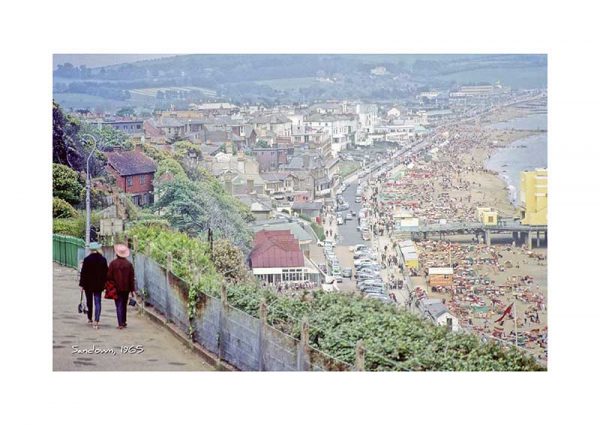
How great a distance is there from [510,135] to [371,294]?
5.40 feet

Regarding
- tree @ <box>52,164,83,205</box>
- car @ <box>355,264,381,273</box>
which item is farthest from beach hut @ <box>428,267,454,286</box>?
tree @ <box>52,164,83,205</box>

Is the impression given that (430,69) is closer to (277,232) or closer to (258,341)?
(277,232)

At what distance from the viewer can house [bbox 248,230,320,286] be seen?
10438mm

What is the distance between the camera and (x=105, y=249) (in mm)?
10547

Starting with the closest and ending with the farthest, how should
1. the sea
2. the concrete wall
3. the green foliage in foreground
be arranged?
the concrete wall
the green foliage in foreground
the sea

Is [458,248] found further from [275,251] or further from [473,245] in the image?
[275,251]

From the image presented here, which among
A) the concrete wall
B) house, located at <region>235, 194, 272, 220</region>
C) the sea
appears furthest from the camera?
house, located at <region>235, 194, 272, 220</region>

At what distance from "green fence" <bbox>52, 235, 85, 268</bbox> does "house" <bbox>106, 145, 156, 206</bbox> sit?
57 cm

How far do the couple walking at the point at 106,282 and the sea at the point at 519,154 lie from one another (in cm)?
294

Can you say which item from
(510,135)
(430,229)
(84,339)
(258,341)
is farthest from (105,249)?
(510,135)

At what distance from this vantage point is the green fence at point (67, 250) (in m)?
10.4

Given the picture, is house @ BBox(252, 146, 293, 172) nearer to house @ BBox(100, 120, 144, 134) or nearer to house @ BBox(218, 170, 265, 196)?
house @ BBox(218, 170, 265, 196)

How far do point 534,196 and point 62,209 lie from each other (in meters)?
3.67

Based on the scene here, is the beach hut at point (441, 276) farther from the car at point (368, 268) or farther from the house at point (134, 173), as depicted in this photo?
the house at point (134, 173)
